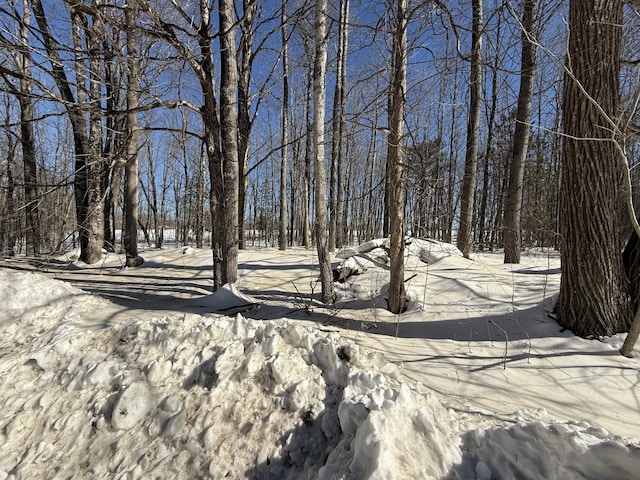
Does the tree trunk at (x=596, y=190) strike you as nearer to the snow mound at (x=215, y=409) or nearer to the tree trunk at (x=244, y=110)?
the snow mound at (x=215, y=409)

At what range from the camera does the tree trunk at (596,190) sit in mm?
3152

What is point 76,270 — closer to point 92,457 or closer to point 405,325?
point 92,457

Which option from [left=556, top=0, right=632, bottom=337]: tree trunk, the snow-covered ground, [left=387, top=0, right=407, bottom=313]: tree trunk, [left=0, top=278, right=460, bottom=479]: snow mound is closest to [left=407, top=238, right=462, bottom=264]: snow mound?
[left=387, top=0, right=407, bottom=313]: tree trunk

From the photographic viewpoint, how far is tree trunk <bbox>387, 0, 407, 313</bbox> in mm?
3621

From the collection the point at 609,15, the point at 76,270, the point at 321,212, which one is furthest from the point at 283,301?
the point at 76,270

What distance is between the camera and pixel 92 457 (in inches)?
72.1

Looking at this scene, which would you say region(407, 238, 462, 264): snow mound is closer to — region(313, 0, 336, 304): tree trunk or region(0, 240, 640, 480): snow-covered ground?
region(313, 0, 336, 304): tree trunk

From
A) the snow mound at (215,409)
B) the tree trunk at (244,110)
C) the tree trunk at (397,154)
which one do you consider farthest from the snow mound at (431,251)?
the snow mound at (215,409)

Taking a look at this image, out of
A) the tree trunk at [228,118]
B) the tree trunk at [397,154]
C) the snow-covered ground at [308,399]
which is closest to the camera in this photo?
the snow-covered ground at [308,399]

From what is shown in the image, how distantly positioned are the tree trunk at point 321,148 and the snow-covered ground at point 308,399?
1.40m

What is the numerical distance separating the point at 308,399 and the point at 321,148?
12.4ft

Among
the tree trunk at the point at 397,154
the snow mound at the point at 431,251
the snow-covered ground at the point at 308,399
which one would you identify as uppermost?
the tree trunk at the point at 397,154

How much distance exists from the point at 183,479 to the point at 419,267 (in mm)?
5972

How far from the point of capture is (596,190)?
10.4ft
